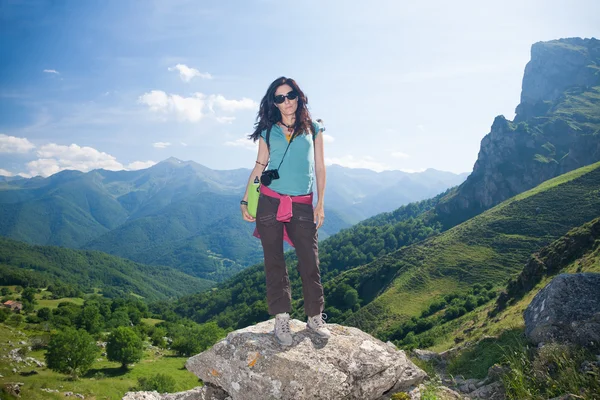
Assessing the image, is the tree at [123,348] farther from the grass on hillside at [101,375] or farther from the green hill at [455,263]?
the green hill at [455,263]

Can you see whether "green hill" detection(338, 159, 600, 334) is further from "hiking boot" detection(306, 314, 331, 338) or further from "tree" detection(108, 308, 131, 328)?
"hiking boot" detection(306, 314, 331, 338)

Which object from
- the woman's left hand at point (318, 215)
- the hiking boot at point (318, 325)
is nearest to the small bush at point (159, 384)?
the hiking boot at point (318, 325)

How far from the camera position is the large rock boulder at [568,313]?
6881mm

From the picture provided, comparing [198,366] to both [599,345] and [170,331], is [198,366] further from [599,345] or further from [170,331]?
[170,331]

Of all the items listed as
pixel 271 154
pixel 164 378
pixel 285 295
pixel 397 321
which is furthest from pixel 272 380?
pixel 397 321

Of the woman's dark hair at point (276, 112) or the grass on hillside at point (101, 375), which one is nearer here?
the woman's dark hair at point (276, 112)

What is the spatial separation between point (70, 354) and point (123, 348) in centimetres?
959

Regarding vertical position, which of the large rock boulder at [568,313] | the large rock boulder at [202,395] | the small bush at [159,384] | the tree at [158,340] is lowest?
the tree at [158,340]

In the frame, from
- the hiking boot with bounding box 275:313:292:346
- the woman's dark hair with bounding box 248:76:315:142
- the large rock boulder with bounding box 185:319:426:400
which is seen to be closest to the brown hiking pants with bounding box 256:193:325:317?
the hiking boot with bounding box 275:313:292:346

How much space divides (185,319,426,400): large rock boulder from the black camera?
3162mm

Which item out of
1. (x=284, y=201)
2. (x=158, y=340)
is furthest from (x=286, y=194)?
(x=158, y=340)

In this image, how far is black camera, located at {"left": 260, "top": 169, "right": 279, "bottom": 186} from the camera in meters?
6.14

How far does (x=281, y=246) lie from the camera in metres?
6.22

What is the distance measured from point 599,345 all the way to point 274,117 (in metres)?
7.80
